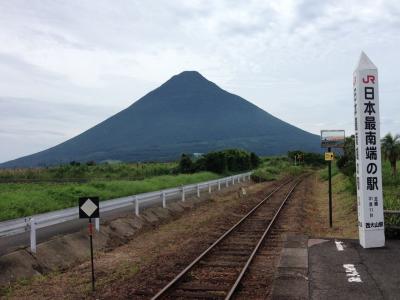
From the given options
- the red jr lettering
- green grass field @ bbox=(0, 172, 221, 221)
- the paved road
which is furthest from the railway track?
green grass field @ bbox=(0, 172, 221, 221)

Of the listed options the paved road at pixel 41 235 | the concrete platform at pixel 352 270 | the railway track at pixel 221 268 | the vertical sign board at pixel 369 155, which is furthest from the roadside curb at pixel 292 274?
the paved road at pixel 41 235

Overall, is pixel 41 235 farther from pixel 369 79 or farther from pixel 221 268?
pixel 369 79

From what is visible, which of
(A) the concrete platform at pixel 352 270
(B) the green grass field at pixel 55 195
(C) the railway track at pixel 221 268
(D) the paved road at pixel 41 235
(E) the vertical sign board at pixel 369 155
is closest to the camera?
(A) the concrete platform at pixel 352 270

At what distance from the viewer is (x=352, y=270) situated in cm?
916

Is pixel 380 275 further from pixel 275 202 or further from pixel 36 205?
pixel 275 202

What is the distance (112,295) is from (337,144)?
9172 mm

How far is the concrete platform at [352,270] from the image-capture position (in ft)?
25.3

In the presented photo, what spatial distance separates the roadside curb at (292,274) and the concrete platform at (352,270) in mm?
130

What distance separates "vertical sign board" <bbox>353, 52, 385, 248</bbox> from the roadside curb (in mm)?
1623

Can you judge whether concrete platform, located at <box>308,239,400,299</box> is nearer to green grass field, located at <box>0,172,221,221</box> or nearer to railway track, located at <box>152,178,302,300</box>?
railway track, located at <box>152,178,302,300</box>

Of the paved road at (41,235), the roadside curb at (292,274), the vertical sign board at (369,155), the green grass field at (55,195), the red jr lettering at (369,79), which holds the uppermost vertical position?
the red jr lettering at (369,79)

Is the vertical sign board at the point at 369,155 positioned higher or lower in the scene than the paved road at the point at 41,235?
higher

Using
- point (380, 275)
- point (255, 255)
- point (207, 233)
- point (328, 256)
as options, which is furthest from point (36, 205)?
point (380, 275)

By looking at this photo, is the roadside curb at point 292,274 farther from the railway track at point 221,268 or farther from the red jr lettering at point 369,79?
the red jr lettering at point 369,79
